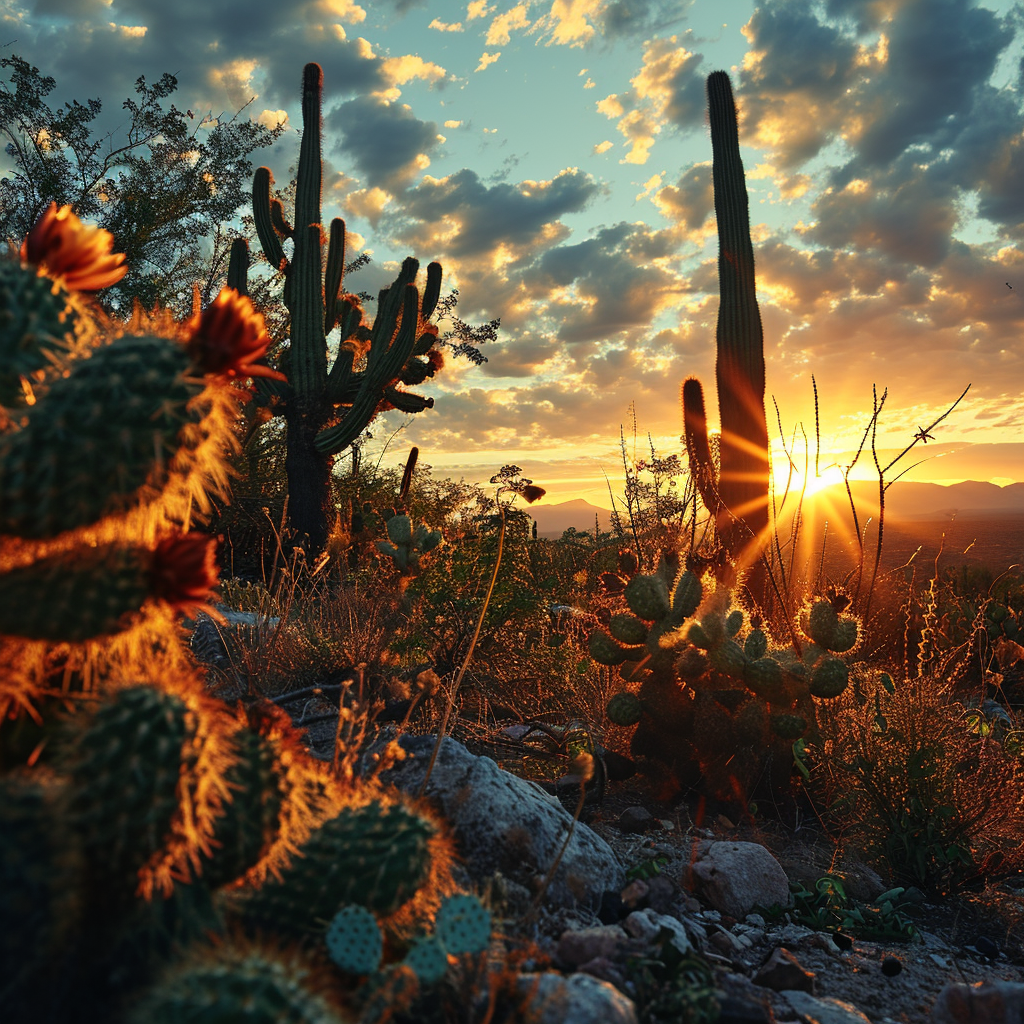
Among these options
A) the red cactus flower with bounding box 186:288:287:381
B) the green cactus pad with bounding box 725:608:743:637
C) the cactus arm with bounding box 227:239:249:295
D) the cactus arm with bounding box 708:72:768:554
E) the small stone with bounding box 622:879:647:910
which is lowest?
the small stone with bounding box 622:879:647:910

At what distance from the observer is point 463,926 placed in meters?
1.53

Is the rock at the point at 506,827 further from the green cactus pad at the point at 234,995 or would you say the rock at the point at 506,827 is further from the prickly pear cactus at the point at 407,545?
the prickly pear cactus at the point at 407,545

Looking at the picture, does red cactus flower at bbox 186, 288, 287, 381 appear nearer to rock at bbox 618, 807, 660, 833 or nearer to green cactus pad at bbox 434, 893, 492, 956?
green cactus pad at bbox 434, 893, 492, 956

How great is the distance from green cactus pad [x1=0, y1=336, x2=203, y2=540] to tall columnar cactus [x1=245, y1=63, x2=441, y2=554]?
31.1 feet

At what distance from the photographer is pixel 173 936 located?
127cm

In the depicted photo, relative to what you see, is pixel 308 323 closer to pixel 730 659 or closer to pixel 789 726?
pixel 730 659

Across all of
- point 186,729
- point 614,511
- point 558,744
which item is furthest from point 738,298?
point 186,729

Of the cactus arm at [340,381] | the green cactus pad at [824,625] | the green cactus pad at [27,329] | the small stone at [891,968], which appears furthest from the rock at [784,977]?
the cactus arm at [340,381]

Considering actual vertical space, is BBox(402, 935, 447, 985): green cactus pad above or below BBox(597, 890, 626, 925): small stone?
above

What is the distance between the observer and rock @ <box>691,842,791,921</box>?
2.84 meters

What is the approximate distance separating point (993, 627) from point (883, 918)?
5.01 meters

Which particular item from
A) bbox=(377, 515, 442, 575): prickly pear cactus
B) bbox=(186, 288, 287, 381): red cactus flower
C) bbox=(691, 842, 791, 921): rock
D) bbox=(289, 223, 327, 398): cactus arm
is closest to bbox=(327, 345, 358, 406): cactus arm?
bbox=(289, 223, 327, 398): cactus arm

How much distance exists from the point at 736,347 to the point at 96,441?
805 cm

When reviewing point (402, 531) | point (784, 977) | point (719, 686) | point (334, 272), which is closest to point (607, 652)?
point (719, 686)
